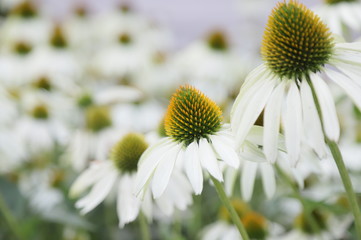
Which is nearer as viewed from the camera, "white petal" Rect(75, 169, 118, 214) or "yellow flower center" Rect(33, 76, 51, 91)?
"white petal" Rect(75, 169, 118, 214)

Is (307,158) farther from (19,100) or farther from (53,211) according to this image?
(19,100)

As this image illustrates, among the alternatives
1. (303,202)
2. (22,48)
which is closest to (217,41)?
(22,48)

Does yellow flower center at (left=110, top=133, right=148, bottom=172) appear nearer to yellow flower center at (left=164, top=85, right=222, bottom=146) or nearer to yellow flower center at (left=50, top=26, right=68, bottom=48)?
yellow flower center at (left=164, top=85, right=222, bottom=146)

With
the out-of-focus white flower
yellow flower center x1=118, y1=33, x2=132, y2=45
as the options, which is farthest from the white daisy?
yellow flower center x1=118, y1=33, x2=132, y2=45

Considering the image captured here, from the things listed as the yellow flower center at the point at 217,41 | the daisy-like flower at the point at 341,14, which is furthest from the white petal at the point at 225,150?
the yellow flower center at the point at 217,41

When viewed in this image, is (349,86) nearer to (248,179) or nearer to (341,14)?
(248,179)

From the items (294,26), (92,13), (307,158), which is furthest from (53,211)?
(92,13)

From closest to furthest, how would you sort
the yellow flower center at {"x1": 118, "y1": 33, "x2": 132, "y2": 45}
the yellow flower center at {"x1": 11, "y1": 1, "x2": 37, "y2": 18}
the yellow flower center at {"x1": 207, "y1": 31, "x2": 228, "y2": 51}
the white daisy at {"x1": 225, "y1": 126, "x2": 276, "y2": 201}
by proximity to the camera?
the white daisy at {"x1": 225, "y1": 126, "x2": 276, "y2": 201} → the yellow flower center at {"x1": 207, "y1": 31, "x2": 228, "y2": 51} → the yellow flower center at {"x1": 118, "y1": 33, "x2": 132, "y2": 45} → the yellow flower center at {"x1": 11, "y1": 1, "x2": 37, "y2": 18}

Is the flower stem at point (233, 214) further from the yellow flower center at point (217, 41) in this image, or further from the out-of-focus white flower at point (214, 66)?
the yellow flower center at point (217, 41)
